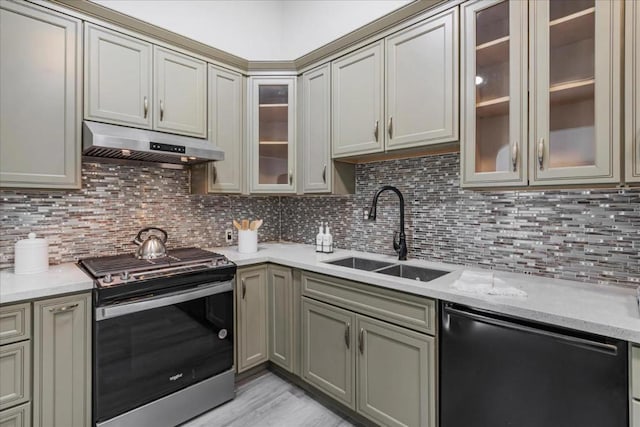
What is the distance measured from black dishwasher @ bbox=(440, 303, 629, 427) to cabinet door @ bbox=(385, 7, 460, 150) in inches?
38.5

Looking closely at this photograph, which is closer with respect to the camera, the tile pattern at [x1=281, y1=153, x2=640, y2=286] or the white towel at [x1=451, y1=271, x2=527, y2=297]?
the white towel at [x1=451, y1=271, x2=527, y2=297]

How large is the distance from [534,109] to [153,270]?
2.11 m

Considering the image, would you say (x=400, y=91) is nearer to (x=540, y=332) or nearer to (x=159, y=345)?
(x=540, y=332)

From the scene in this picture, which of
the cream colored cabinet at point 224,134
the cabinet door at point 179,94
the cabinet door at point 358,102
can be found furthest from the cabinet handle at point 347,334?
the cabinet door at point 179,94

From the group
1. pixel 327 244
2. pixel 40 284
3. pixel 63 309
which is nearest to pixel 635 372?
pixel 327 244

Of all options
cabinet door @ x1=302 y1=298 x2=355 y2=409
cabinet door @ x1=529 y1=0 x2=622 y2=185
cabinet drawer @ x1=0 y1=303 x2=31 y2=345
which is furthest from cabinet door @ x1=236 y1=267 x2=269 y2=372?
cabinet door @ x1=529 y1=0 x2=622 y2=185

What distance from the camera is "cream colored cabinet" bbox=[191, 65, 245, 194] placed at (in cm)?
246

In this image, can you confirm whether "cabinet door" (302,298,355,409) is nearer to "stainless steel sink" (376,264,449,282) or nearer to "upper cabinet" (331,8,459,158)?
"stainless steel sink" (376,264,449,282)

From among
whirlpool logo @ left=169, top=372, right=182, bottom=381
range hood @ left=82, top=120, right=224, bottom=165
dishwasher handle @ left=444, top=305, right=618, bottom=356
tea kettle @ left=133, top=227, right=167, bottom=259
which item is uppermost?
range hood @ left=82, top=120, right=224, bottom=165

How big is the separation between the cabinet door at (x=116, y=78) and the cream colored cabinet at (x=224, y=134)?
0.47 m

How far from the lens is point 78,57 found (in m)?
1.85

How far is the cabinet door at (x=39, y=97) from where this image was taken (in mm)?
1648

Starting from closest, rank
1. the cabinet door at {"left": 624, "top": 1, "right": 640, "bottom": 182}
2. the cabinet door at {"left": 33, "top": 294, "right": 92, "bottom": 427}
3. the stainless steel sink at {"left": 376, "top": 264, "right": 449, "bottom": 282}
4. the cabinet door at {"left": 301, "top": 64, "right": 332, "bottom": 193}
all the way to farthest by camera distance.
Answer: the cabinet door at {"left": 624, "top": 1, "right": 640, "bottom": 182}
the cabinet door at {"left": 33, "top": 294, "right": 92, "bottom": 427}
the stainless steel sink at {"left": 376, "top": 264, "right": 449, "bottom": 282}
the cabinet door at {"left": 301, "top": 64, "right": 332, "bottom": 193}

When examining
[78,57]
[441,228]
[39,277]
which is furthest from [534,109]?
[39,277]
